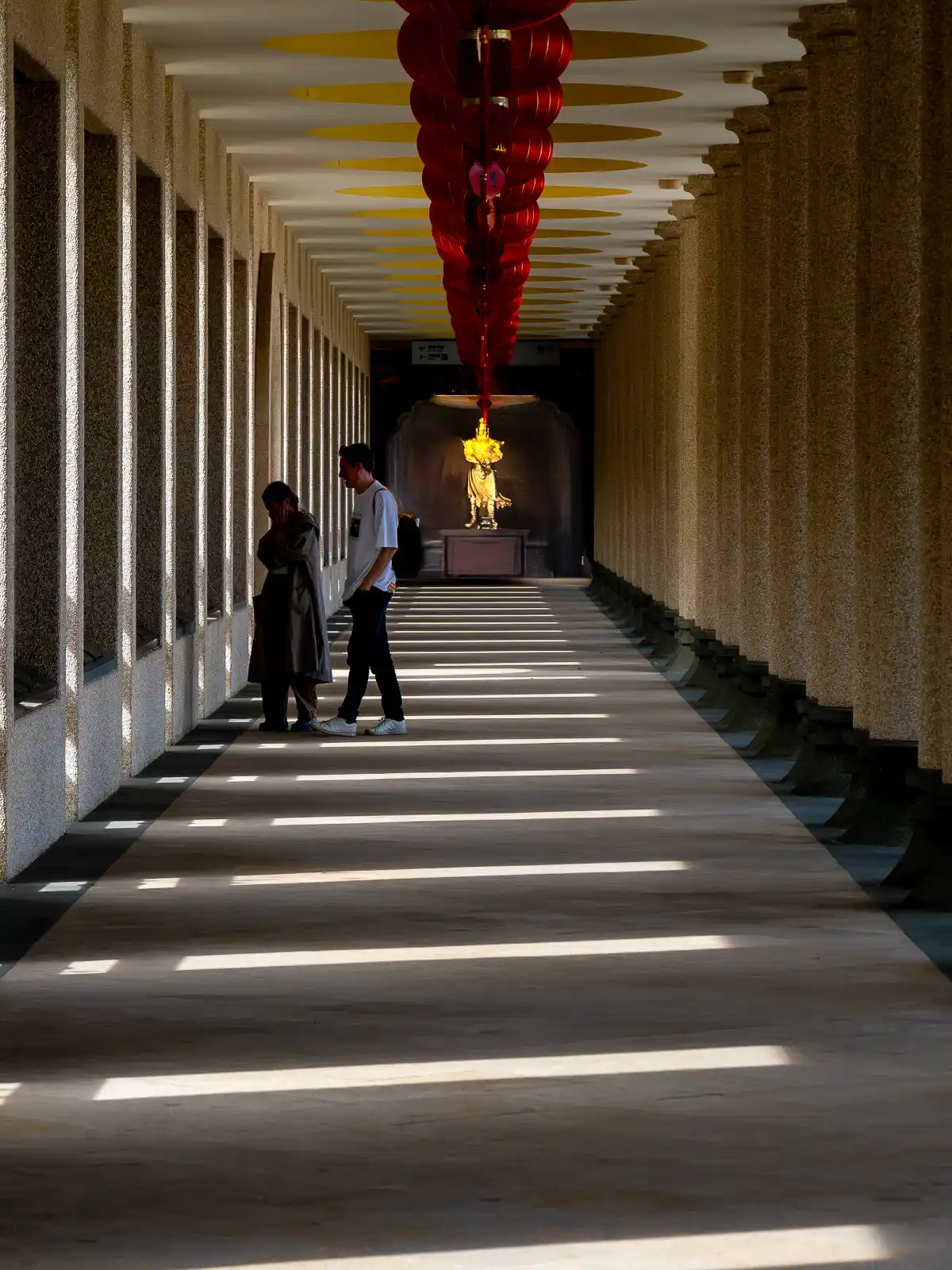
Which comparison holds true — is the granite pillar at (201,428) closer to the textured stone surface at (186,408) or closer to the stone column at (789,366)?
the textured stone surface at (186,408)

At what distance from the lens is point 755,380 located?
18.8m

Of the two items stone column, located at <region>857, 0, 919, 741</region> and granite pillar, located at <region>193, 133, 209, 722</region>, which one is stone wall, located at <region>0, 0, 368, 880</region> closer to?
granite pillar, located at <region>193, 133, 209, 722</region>

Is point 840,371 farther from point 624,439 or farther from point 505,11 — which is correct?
point 624,439

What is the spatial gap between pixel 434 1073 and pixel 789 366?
10.5 meters

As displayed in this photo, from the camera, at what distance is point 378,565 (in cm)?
1680

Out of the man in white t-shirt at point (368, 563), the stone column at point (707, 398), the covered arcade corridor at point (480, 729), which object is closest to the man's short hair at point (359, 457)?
the man in white t-shirt at point (368, 563)

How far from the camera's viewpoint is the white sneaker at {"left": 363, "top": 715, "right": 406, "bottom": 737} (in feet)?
57.5

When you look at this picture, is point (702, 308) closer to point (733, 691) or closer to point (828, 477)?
point (733, 691)

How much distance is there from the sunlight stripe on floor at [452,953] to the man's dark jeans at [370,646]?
25.9ft

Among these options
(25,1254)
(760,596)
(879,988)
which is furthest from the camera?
(760,596)

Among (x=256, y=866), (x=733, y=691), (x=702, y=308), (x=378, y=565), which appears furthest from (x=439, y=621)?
(x=256, y=866)

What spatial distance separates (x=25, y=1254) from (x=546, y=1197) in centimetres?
120

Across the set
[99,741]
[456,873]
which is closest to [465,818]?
[456,873]

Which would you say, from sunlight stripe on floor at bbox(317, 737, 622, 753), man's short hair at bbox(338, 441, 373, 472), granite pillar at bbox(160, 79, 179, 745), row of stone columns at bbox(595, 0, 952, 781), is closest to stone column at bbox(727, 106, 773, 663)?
row of stone columns at bbox(595, 0, 952, 781)
